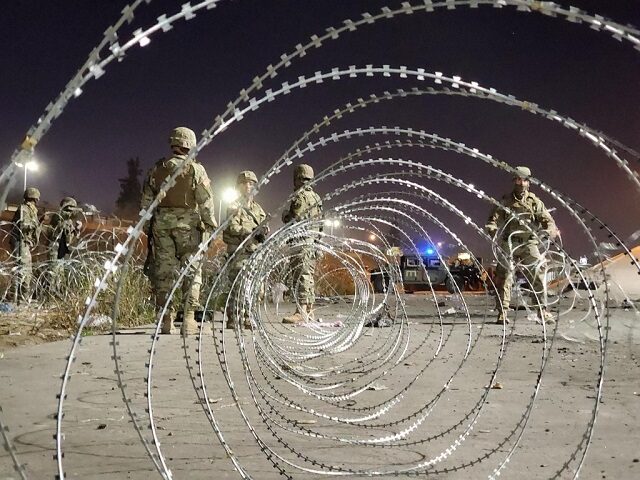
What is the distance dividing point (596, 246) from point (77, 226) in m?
14.2

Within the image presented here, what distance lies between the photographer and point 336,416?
14.9 feet

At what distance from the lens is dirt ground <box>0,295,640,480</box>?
330cm

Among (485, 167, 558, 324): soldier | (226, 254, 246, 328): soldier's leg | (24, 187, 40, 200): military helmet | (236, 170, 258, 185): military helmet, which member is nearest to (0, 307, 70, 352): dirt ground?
(226, 254, 246, 328): soldier's leg

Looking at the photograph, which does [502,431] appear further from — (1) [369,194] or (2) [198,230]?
(2) [198,230]

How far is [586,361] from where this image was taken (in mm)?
7262

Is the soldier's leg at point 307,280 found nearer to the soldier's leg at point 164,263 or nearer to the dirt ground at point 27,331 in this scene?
the soldier's leg at point 164,263

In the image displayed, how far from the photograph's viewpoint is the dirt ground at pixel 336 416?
3305 millimetres

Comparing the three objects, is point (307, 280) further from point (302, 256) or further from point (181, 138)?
point (181, 138)

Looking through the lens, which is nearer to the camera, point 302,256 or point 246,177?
point 246,177

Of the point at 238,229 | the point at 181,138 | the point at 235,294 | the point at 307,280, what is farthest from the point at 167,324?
the point at 307,280

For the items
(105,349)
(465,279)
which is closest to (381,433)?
(105,349)

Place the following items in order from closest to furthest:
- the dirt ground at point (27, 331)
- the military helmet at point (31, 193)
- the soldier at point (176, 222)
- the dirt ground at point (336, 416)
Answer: the dirt ground at point (336, 416), the dirt ground at point (27, 331), the soldier at point (176, 222), the military helmet at point (31, 193)

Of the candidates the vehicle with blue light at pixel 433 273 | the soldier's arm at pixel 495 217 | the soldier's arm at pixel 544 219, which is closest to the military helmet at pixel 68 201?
the soldier's arm at pixel 495 217

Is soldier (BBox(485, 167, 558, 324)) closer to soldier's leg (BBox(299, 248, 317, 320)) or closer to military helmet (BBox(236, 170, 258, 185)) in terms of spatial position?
soldier's leg (BBox(299, 248, 317, 320))
